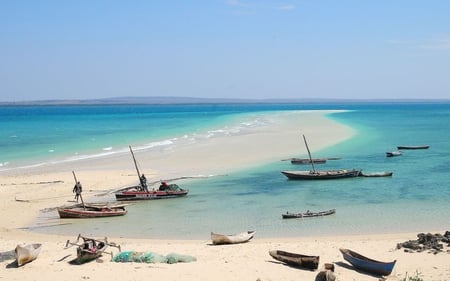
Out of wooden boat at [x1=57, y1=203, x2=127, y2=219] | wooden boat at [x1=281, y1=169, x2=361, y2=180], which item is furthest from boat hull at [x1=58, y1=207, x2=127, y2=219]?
wooden boat at [x1=281, y1=169, x2=361, y2=180]

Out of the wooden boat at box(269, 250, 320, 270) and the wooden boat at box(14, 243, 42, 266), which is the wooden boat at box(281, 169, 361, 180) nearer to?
the wooden boat at box(269, 250, 320, 270)

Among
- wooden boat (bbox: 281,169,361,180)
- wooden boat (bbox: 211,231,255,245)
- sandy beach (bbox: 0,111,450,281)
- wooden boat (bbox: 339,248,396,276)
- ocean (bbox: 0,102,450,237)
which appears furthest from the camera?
wooden boat (bbox: 281,169,361,180)

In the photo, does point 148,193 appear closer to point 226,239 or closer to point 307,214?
point 307,214

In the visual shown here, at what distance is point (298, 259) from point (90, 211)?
478 inches

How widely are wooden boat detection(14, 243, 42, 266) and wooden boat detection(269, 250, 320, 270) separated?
7.33m

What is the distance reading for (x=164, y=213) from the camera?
26.7 meters

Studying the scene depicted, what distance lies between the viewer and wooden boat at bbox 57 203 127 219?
25.3 m

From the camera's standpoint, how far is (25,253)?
17.0 m

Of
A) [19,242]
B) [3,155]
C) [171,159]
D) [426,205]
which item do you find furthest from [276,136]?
[19,242]

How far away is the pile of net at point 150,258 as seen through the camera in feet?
56.4

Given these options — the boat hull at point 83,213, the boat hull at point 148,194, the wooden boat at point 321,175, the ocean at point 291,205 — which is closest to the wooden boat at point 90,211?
the boat hull at point 83,213

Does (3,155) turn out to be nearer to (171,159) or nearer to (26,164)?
(26,164)

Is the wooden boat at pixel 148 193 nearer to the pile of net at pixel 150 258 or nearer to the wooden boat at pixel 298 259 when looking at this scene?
the pile of net at pixel 150 258

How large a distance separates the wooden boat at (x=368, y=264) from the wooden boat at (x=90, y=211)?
1253 cm
